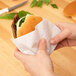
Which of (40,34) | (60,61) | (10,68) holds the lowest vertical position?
(60,61)

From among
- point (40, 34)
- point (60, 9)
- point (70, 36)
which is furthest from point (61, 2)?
point (40, 34)

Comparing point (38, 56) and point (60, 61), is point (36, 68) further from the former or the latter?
point (60, 61)

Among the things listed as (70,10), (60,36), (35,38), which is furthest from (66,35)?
(70,10)

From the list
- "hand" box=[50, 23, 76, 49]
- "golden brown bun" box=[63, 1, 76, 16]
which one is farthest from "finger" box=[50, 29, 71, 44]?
"golden brown bun" box=[63, 1, 76, 16]

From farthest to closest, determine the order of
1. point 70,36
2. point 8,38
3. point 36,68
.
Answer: point 8,38, point 70,36, point 36,68

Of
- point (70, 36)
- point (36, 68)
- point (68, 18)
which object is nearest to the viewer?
point (36, 68)

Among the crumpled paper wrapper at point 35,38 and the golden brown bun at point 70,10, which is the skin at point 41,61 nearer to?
the crumpled paper wrapper at point 35,38

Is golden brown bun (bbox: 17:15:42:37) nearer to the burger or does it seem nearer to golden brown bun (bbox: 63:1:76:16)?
the burger

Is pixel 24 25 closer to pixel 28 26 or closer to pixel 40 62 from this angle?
pixel 28 26
